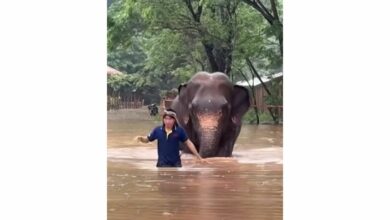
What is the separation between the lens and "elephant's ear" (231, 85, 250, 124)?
178 inches

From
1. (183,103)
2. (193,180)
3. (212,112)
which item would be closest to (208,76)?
(183,103)

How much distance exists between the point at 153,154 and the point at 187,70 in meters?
0.49

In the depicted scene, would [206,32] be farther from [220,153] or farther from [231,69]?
[220,153]

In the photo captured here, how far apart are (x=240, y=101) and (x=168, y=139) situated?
447 millimetres

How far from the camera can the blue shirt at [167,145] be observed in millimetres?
4441

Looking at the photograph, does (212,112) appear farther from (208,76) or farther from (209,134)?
(208,76)

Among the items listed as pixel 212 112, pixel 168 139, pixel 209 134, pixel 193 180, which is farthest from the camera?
pixel 212 112

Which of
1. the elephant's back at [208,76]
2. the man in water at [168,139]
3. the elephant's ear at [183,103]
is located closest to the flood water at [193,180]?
the man in water at [168,139]

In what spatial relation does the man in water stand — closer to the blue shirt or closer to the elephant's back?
the blue shirt

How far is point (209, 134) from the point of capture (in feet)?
15.1

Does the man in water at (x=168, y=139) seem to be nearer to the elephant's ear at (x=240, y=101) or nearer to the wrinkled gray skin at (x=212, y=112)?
the wrinkled gray skin at (x=212, y=112)

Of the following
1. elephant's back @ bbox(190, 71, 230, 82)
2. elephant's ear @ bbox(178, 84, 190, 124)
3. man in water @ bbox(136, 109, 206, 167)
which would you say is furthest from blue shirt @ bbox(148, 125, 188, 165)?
elephant's back @ bbox(190, 71, 230, 82)

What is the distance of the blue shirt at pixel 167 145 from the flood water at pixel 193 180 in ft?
0.13
